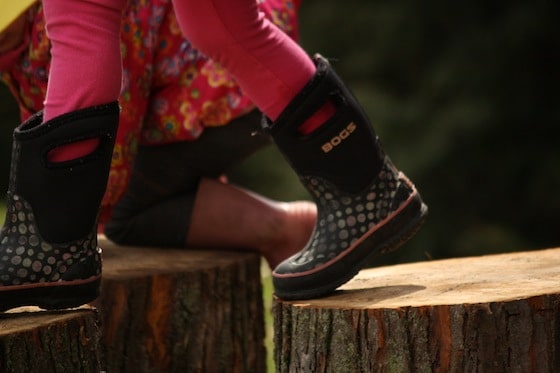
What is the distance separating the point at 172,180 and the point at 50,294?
0.91 m

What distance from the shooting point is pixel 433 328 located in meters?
2.17

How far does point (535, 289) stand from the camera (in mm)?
2219

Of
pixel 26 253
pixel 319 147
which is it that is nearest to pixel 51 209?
pixel 26 253

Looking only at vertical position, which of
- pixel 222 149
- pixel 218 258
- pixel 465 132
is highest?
pixel 222 149

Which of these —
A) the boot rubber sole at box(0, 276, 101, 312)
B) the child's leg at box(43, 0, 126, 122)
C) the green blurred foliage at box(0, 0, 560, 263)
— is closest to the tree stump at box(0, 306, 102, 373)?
the boot rubber sole at box(0, 276, 101, 312)

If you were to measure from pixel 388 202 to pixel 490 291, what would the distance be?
11.0 inches

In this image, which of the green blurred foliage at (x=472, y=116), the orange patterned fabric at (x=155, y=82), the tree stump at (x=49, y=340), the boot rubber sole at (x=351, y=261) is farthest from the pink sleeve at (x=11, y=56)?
the green blurred foliage at (x=472, y=116)

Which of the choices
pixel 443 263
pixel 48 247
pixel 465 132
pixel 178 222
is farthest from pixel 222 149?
pixel 465 132

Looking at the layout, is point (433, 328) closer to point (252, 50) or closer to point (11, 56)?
point (252, 50)

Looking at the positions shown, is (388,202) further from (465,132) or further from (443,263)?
(465,132)

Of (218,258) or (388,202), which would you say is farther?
(218,258)

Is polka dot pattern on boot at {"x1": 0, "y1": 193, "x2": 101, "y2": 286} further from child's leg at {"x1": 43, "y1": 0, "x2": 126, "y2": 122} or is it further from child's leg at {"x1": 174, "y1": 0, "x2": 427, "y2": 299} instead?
child's leg at {"x1": 174, "y1": 0, "x2": 427, "y2": 299}

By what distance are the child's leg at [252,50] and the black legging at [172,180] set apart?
27.7 inches

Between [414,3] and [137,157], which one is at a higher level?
[137,157]
